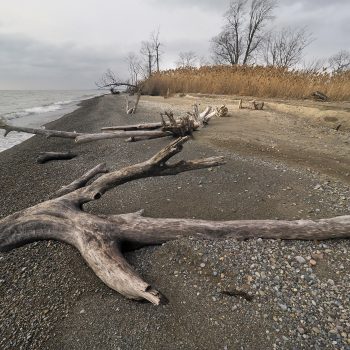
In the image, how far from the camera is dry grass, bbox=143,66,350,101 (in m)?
12.2

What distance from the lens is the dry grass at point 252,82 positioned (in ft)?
39.9

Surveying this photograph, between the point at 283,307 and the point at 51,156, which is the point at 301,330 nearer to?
the point at 283,307

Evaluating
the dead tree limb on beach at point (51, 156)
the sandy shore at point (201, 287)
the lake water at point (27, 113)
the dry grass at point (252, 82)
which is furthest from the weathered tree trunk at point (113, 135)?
the dry grass at point (252, 82)

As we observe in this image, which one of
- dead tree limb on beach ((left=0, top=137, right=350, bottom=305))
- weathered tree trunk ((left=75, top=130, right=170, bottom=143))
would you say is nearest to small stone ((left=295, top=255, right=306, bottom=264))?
dead tree limb on beach ((left=0, top=137, right=350, bottom=305))

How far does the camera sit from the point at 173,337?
2.19 m

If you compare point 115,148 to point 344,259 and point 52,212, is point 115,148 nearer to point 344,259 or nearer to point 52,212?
point 52,212

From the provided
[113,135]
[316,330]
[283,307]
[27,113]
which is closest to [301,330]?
[316,330]

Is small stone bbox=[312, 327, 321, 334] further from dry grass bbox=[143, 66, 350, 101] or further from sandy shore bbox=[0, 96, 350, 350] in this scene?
dry grass bbox=[143, 66, 350, 101]

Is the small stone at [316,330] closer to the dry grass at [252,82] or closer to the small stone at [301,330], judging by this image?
the small stone at [301,330]

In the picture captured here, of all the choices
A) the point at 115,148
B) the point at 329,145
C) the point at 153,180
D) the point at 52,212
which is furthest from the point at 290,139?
the point at 52,212

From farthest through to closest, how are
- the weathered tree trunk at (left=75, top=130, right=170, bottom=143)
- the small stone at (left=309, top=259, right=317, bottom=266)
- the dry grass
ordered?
the dry grass
the weathered tree trunk at (left=75, top=130, right=170, bottom=143)
the small stone at (left=309, top=259, right=317, bottom=266)

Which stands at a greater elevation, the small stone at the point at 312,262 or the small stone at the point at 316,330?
the small stone at the point at 312,262

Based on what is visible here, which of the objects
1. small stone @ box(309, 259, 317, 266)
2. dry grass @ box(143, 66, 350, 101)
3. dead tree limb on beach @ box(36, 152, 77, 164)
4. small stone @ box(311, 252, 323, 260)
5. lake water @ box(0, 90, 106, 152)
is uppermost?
dry grass @ box(143, 66, 350, 101)

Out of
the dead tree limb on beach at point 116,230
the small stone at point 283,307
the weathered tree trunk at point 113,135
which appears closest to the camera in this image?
the small stone at point 283,307
